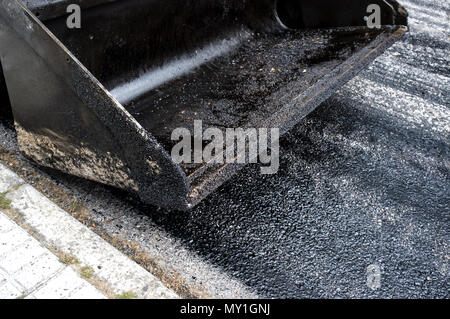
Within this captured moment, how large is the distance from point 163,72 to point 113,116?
1.34m

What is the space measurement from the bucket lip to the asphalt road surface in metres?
0.46

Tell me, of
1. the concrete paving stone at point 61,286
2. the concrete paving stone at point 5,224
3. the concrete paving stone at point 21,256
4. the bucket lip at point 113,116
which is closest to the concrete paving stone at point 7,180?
the concrete paving stone at point 5,224

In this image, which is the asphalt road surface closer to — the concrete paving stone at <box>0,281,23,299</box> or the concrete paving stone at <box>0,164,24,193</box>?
the concrete paving stone at <box>0,164,24,193</box>

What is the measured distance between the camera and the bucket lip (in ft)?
5.93

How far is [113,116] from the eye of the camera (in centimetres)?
184

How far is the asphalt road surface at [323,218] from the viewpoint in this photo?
6.96 feet

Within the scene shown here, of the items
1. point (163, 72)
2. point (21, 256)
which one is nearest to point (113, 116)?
point (21, 256)

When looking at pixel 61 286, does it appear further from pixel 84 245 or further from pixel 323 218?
pixel 323 218

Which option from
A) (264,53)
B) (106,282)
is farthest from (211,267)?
(264,53)

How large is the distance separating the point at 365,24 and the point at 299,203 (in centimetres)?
155


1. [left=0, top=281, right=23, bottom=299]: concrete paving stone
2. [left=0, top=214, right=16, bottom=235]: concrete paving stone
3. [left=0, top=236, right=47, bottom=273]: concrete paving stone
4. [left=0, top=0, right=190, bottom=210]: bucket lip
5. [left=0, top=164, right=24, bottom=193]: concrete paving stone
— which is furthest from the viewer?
[left=0, top=164, right=24, bottom=193]: concrete paving stone

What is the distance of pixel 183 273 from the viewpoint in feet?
6.96

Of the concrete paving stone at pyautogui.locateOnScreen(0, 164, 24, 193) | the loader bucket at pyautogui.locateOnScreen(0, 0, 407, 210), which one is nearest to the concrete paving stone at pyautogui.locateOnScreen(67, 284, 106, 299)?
the loader bucket at pyautogui.locateOnScreen(0, 0, 407, 210)

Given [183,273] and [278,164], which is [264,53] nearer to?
[278,164]
